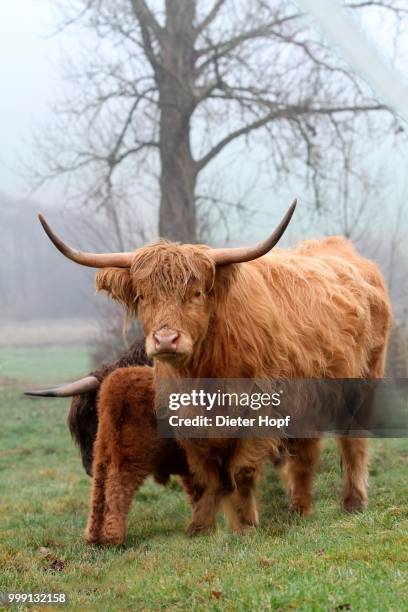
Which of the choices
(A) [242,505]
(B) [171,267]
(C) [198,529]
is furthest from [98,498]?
(B) [171,267]

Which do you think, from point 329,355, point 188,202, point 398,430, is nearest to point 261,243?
point 329,355

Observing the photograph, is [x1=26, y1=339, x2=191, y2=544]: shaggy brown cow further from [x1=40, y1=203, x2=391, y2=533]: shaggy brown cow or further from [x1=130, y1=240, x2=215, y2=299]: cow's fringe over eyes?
[x1=130, y1=240, x2=215, y2=299]: cow's fringe over eyes

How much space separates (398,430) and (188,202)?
Result: 7724 mm

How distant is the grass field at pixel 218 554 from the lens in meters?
3.83

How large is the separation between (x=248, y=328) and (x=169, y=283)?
68 centimetres

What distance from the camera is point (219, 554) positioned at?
495cm

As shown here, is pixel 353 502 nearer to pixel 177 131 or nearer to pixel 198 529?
pixel 198 529

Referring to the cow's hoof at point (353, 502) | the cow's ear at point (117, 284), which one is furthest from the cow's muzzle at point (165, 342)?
the cow's hoof at point (353, 502)

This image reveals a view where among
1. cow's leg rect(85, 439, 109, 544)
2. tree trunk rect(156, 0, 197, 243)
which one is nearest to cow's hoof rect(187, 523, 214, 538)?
cow's leg rect(85, 439, 109, 544)

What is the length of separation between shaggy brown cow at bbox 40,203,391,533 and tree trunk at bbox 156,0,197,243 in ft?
27.3

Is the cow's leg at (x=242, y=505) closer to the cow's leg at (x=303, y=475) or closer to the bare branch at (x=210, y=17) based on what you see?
the cow's leg at (x=303, y=475)

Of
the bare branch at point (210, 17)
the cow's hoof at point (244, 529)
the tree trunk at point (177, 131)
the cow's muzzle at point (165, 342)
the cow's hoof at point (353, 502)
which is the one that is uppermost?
the bare branch at point (210, 17)

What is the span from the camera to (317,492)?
755 cm

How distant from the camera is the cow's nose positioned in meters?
4.79
